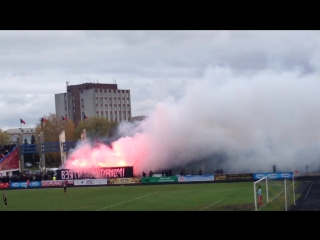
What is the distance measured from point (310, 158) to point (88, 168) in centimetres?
1518

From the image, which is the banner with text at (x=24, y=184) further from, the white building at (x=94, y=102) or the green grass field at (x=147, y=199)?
the white building at (x=94, y=102)

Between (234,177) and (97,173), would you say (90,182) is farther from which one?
(234,177)

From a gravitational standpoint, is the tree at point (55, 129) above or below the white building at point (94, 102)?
below

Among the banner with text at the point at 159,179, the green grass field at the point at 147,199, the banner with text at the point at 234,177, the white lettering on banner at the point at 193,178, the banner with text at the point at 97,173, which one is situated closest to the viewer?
the green grass field at the point at 147,199

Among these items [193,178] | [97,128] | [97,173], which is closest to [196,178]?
[193,178]

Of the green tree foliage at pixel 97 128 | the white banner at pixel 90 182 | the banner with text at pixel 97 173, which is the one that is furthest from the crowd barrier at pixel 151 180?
the green tree foliage at pixel 97 128

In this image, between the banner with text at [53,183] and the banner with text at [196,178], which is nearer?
the banner with text at [196,178]

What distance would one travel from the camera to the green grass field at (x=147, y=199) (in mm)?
18922

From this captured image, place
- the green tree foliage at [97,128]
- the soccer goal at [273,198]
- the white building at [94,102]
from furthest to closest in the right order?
the white building at [94,102] → the green tree foliage at [97,128] → the soccer goal at [273,198]
